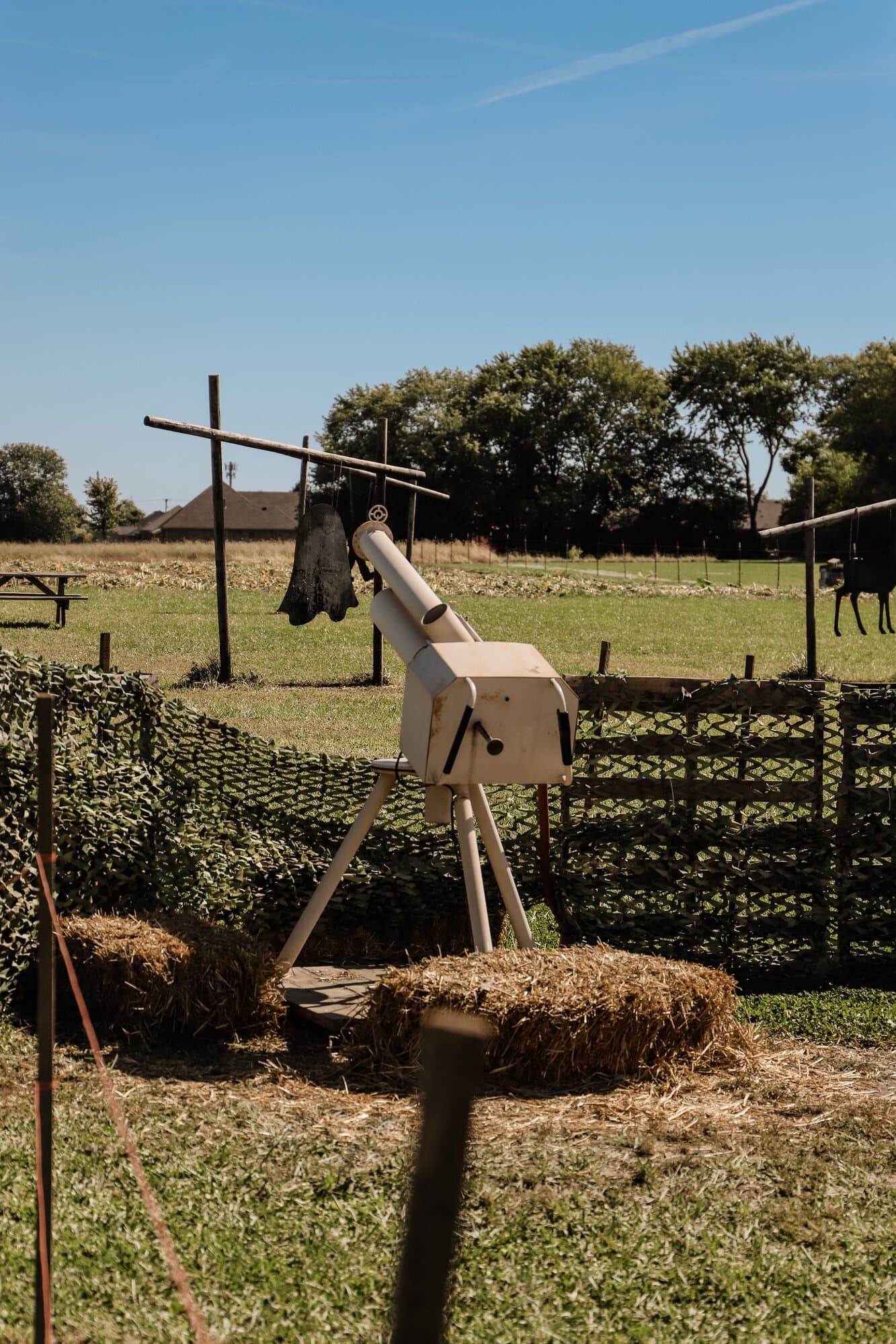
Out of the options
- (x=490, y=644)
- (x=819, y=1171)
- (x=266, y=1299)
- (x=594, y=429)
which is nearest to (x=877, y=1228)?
(x=819, y=1171)

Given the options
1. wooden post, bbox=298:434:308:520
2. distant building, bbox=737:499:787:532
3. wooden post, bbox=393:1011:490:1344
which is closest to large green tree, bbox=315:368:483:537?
distant building, bbox=737:499:787:532

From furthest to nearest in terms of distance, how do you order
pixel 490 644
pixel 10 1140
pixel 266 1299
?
pixel 490 644, pixel 10 1140, pixel 266 1299

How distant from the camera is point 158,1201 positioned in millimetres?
4332

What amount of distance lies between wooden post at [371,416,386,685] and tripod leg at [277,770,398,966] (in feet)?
5.01

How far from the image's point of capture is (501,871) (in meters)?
6.39

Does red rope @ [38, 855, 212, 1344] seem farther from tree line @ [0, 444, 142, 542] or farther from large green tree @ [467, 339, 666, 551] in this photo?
tree line @ [0, 444, 142, 542]

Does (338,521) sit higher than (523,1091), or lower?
higher

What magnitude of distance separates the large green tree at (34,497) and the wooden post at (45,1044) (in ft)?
338

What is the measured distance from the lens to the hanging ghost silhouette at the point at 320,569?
28.6 feet

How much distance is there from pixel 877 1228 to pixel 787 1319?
0.69 meters

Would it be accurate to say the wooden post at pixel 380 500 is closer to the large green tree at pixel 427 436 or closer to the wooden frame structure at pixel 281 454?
the wooden frame structure at pixel 281 454

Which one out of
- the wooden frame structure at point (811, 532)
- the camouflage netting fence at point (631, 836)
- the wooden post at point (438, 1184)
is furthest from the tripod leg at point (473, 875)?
the wooden frame structure at point (811, 532)

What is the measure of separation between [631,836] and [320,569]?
2.83 m

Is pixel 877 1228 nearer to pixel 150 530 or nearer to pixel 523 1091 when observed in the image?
pixel 523 1091
